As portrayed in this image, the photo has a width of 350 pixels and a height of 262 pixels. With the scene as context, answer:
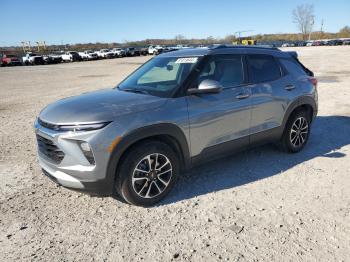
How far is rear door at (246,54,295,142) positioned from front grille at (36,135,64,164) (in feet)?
8.76

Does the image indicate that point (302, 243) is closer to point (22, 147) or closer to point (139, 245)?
point (139, 245)

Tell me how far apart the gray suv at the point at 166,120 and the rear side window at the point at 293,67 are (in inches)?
1.3

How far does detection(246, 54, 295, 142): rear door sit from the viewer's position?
4738mm

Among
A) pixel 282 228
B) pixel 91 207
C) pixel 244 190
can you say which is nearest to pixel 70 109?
pixel 91 207

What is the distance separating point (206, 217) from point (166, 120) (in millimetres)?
1183

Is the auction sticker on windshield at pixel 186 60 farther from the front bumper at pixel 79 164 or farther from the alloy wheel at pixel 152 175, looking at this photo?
the front bumper at pixel 79 164

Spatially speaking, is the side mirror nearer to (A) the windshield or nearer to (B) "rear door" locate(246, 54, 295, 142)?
(A) the windshield

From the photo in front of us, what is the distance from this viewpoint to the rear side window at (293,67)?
5352 millimetres

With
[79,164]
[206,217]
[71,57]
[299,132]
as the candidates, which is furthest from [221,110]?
[71,57]

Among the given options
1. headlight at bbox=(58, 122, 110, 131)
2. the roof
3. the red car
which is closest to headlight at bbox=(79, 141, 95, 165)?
headlight at bbox=(58, 122, 110, 131)

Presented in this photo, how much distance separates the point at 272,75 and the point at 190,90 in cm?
175

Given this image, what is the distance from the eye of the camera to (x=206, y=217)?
3662 millimetres

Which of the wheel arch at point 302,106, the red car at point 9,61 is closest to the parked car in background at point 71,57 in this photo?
the red car at point 9,61

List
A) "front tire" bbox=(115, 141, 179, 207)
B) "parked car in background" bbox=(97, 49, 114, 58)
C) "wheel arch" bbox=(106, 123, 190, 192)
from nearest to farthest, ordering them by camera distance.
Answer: "wheel arch" bbox=(106, 123, 190, 192) < "front tire" bbox=(115, 141, 179, 207) < "parked car in background" bbox=(97, 49, 114, 58)
